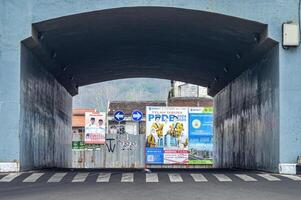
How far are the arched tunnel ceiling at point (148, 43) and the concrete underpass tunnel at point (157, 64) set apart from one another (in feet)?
0.11

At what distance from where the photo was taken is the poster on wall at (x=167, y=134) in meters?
52.4

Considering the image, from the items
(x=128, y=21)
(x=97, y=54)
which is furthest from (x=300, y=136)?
(x=97, y=54)

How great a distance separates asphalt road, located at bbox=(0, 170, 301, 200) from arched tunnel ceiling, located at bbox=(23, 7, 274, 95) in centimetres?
472

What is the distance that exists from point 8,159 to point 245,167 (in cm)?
1118

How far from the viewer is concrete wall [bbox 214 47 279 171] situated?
20.7 m

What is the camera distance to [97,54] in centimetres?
2730

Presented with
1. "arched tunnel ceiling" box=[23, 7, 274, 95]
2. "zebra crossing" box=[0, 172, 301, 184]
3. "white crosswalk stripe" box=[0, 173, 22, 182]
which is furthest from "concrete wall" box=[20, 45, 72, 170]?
"zebra crossing" box=[0, 172, 301, 184]

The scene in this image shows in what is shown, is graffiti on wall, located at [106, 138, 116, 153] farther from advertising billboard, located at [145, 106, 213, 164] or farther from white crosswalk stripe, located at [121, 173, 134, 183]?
white crosswalk stripe, located at [121, 173, 134, 183]

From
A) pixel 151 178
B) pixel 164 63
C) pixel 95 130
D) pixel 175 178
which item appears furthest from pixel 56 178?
pixel 95 130

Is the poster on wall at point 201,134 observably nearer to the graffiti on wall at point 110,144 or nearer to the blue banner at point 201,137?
the blue banner at point 201,137

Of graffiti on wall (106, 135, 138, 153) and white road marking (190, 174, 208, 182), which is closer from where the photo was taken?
white road marking (190, 174, 208, 182)

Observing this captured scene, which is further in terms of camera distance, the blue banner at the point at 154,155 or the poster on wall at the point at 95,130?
the poster on wall at the point at 95,130

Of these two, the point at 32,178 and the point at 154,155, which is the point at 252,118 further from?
the point at 154,155

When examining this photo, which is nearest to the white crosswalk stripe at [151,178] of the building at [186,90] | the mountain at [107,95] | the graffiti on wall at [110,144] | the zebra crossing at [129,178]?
the zebra crossing at [129,178]
